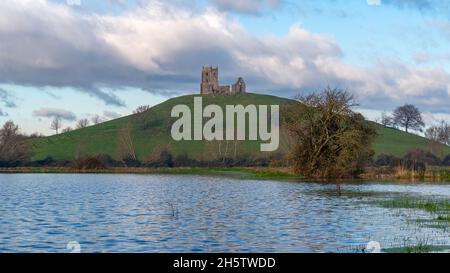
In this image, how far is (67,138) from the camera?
183125 mm

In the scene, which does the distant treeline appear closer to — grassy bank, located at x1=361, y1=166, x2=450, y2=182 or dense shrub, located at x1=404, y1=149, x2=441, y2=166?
dense shrub, located at x1=404, y1=149, x2=441, y2=166

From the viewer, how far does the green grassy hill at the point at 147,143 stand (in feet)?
514

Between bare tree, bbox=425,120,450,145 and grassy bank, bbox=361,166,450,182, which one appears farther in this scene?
bare tree, bbox=425,120,450,145

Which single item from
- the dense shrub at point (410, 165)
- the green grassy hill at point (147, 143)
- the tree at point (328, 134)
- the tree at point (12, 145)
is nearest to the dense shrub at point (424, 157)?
the green grassy hill at point (147, 143)

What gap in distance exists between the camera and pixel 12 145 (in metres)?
133

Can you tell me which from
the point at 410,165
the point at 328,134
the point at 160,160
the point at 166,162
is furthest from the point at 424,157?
the point at 328,134

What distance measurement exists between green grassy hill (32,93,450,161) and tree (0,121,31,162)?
18589mm

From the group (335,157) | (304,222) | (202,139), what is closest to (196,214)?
(304,222)

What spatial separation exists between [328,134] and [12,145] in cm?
8080

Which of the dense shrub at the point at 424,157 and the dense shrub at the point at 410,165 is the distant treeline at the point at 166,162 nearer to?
the dense shrub at the point at 424,157

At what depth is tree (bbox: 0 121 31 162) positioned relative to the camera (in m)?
131

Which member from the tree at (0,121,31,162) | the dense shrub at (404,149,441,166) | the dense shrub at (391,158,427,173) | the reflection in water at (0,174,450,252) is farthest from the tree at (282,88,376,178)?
the tree at (0,121,31,162)

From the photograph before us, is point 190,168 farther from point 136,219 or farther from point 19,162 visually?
point 136,219
